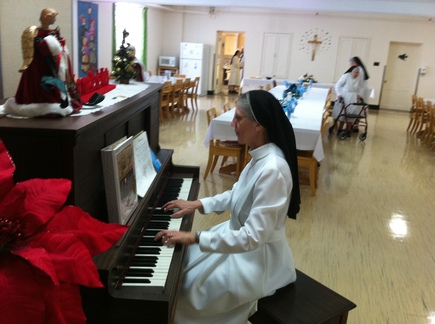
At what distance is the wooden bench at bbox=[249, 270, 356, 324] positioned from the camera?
170 cm

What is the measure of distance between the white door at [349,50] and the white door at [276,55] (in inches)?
64.2

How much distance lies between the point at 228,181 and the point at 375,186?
6.13ft

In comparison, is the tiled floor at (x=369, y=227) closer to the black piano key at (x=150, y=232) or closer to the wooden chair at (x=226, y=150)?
the wooden chair at (x=226, y=150)

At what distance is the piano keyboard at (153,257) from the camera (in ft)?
4.79

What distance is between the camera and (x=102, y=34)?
34.3 feet

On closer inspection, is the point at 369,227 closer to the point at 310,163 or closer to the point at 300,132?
the point at 310,163

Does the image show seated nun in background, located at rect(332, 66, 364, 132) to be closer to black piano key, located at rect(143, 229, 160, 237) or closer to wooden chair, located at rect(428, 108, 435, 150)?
wooden chair, located at rect(428, 108, 435, 150)

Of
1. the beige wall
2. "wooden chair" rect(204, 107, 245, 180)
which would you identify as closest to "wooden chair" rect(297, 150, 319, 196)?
"wooden chair" rect(204, 107, 245, 180)

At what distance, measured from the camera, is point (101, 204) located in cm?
165

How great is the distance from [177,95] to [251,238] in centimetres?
834

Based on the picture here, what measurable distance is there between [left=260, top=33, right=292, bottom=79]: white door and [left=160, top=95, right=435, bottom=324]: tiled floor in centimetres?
734

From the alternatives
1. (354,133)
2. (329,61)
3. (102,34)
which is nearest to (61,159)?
(354,133)

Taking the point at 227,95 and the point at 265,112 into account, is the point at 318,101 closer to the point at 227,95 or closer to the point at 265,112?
the point at 265,112

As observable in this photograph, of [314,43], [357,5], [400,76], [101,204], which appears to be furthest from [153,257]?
[400,76]
